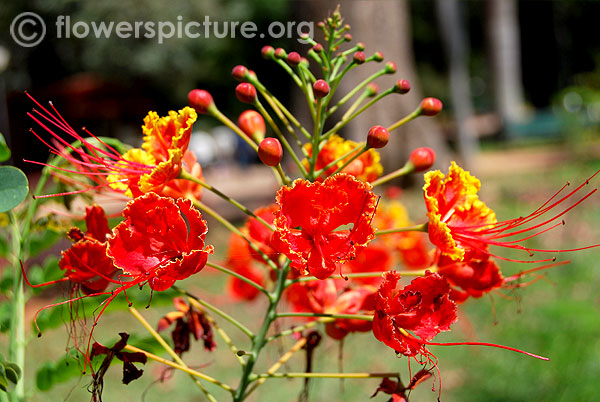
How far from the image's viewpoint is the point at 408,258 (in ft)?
5.60

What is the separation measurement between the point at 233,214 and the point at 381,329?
6930 mm

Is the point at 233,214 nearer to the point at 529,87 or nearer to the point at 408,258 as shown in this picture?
the point at 408,258

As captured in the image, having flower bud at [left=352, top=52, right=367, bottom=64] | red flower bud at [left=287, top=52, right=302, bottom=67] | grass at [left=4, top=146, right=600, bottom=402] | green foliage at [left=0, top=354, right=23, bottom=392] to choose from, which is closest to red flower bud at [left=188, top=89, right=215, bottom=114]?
red flower bud at [left=287, top=52, right=302, bottom=67]

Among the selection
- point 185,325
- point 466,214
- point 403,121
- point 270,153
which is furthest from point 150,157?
point 466,214

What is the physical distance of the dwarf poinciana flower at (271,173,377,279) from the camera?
0.85 m

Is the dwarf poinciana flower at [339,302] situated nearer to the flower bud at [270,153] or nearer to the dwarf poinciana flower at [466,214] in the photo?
the dwarf poinciana flower at [466,214]

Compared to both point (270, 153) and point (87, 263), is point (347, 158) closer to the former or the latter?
point (270, 153)

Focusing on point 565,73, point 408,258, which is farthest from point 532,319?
point 565,73

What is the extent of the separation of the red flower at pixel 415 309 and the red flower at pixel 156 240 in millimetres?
288

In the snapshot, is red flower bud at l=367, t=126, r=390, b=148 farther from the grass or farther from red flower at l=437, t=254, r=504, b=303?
the grass

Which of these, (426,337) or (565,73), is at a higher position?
(565,73)

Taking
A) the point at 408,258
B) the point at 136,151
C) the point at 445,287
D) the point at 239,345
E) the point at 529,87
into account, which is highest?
the point at 529,87

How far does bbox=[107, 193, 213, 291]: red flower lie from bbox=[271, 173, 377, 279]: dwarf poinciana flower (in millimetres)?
128

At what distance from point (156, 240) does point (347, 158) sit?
42cm
